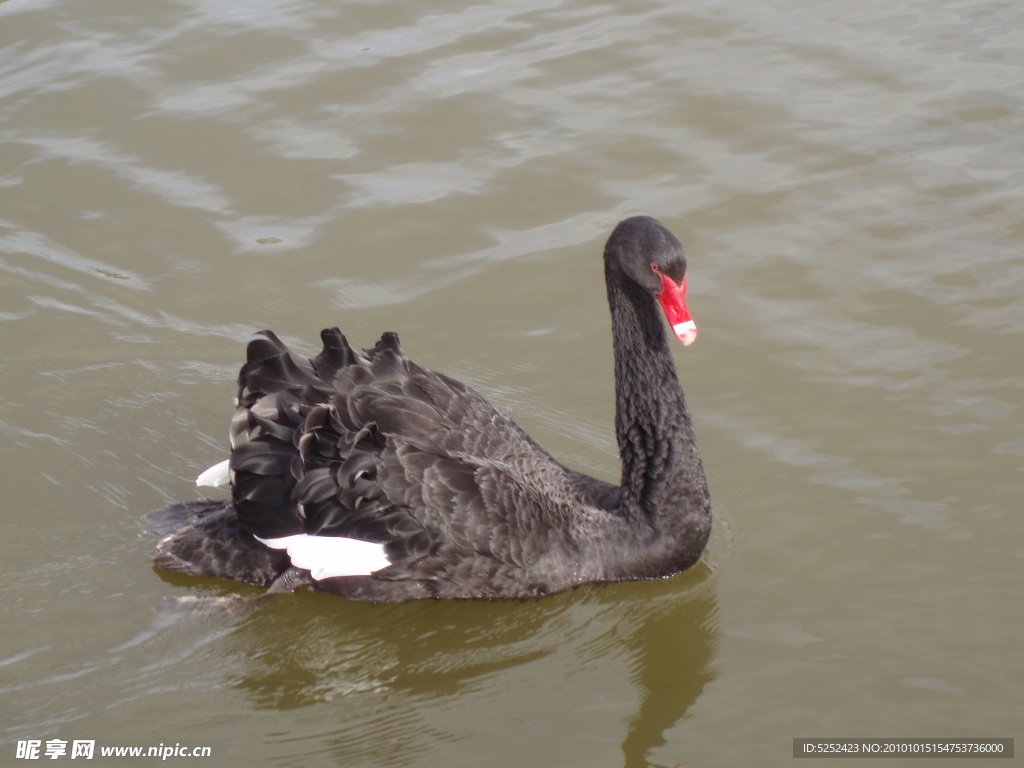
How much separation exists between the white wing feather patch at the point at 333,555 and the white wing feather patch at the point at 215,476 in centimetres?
74

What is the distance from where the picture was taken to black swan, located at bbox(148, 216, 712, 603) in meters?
5.14

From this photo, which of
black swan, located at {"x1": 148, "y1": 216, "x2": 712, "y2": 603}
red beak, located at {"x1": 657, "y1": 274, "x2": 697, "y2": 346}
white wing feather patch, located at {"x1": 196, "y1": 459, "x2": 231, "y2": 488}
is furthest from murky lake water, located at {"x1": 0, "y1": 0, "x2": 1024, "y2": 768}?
red beak, located at {"x1": 657, "y1": 274, "x2": 697, "y2": 346}

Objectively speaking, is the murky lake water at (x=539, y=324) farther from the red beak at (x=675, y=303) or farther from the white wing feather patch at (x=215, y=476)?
the red beak at (x=675, y=303)

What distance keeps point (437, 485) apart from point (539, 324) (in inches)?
90.0

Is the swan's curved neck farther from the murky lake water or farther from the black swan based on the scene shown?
the murky lake water

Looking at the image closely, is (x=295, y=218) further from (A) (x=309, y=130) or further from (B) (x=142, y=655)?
(B) (x=142, y=655)

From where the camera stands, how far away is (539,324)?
7.23 metres

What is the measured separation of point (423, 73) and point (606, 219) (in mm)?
2658

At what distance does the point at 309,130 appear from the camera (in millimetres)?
9297

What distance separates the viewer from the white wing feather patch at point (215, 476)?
576cm

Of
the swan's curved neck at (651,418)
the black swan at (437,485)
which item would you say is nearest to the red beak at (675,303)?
the black swan at (437,485)

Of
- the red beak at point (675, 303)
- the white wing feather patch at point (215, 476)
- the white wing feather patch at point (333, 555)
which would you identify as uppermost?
the red beak at point (675, 303)

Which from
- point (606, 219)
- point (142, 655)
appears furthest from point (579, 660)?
point (606, 219)

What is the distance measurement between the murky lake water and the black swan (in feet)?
0.59
